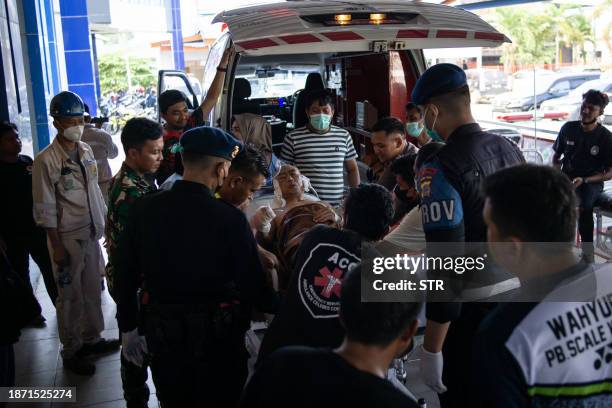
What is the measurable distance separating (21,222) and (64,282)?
776 mm

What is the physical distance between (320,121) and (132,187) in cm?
194

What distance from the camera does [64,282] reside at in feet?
13.0

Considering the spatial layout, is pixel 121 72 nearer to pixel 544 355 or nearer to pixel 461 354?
pixel 461 354

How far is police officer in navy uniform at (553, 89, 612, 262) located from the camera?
5957 mm

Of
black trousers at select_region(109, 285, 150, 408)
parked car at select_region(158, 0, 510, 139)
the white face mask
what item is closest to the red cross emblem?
black trousers at select_region(109, 285, 150, 408)

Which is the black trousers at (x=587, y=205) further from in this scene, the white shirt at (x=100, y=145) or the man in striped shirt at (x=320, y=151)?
the white shirt at (x=100, y=145)

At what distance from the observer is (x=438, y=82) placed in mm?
2438

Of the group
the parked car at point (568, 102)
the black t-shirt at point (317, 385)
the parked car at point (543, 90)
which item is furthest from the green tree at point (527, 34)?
the black t-shirt at point (317, 385)

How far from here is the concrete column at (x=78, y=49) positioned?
14625mm

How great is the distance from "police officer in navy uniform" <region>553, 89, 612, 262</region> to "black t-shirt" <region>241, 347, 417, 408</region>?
17.2 feet

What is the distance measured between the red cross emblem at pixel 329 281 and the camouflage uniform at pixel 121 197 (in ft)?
4.44

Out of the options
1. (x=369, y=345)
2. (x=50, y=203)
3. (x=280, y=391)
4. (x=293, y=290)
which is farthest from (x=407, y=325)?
(x=50, y=203)

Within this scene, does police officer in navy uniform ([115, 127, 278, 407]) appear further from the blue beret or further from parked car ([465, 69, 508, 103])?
parked car ([465, 69, 508, 103])

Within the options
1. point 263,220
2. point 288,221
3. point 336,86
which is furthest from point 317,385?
point 336,86
